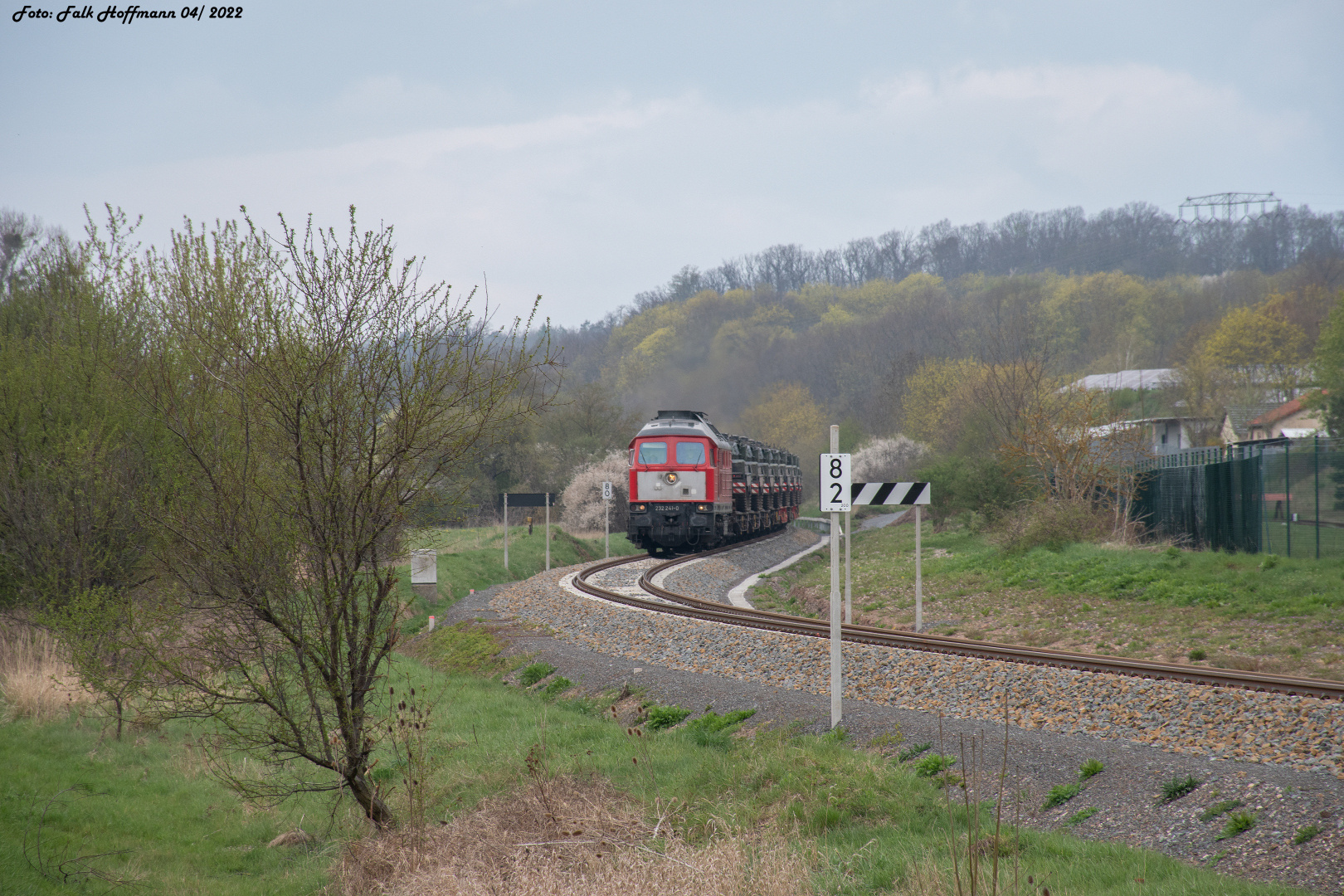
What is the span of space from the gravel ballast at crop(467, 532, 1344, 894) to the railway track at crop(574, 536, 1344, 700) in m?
0.65

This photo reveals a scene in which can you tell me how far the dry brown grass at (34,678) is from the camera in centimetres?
1062

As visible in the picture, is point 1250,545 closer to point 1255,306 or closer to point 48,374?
point 48,374

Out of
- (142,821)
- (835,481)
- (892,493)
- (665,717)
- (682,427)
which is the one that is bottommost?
(142,821)

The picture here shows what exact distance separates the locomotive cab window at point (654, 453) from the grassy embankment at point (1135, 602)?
492cm

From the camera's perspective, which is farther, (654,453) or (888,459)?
(888,459)

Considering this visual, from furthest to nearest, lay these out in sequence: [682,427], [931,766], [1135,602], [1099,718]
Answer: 1. [682,427]
2. [1135,602]
3. [1099,718]
4. [931,766]

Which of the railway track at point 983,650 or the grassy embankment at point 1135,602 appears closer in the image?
the railway track at point 983,650

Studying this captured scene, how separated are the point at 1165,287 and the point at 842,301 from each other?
2633 cm

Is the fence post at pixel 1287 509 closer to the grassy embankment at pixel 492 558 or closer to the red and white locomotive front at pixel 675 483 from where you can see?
the red and white locomotive front at pixel 675 483

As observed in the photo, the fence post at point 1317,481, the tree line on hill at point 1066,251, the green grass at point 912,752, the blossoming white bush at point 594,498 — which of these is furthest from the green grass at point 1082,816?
the tree line on hill at point 1066,251

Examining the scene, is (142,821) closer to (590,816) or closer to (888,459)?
(590,816)

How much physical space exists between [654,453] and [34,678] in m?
16.3

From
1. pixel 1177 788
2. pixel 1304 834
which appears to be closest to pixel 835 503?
pixel 1177 788

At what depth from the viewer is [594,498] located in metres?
41.7
